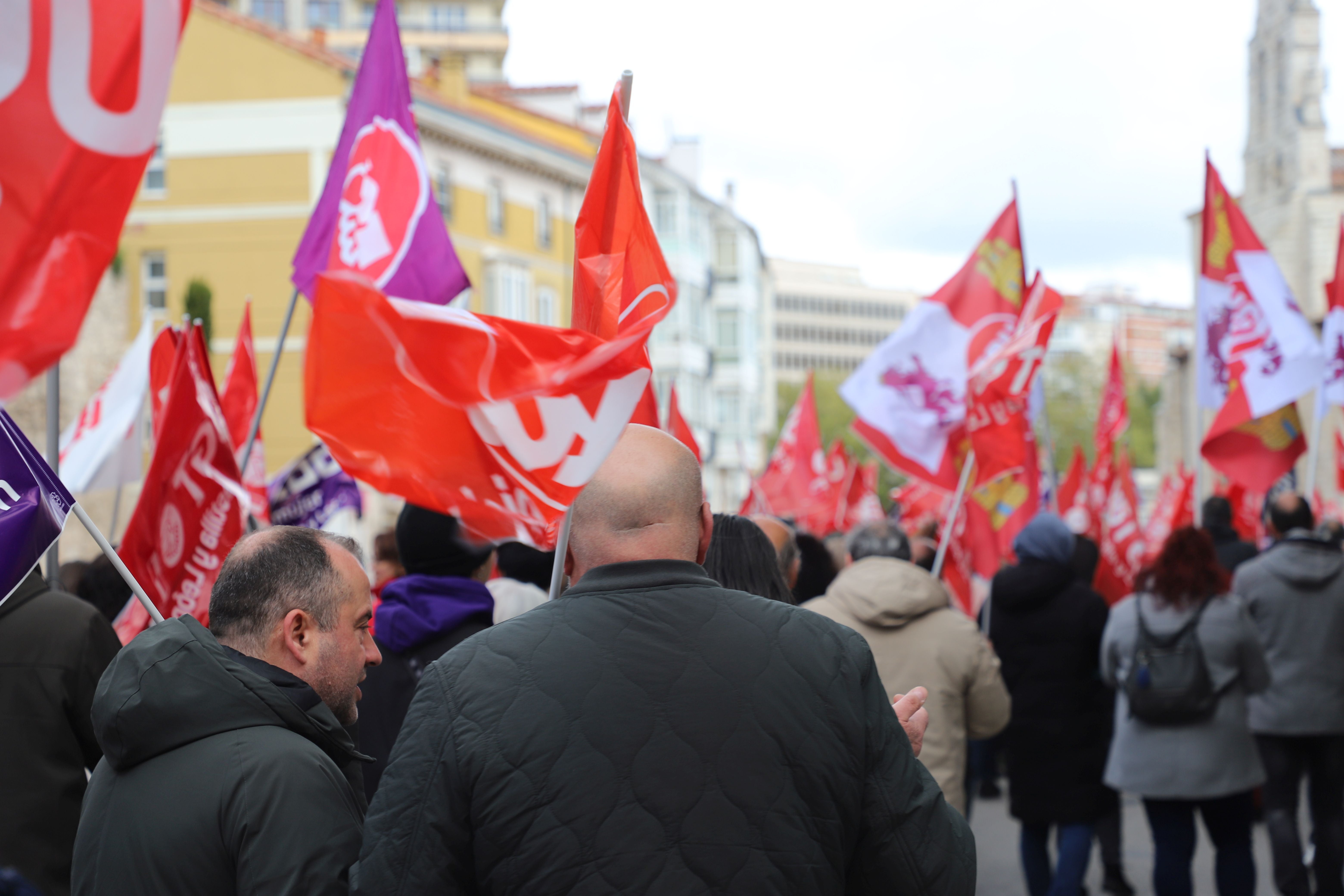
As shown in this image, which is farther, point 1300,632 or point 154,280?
point 154,280

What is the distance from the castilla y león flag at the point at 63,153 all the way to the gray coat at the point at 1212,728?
4747 mm

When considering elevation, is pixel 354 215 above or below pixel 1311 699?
above

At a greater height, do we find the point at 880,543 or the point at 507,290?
the point at 507,290

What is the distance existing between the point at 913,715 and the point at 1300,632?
503cm

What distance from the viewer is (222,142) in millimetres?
32812

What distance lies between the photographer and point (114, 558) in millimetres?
2809

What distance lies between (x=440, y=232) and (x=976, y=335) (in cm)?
A: 384

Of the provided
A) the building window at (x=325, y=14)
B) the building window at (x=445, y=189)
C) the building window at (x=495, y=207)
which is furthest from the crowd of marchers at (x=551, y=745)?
the building window at (x=325, y=14)

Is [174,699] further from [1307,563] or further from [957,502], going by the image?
[1307,563]

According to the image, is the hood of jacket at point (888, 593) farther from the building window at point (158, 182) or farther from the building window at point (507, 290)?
the building window at point (507, 290)

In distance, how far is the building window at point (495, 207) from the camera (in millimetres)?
38125

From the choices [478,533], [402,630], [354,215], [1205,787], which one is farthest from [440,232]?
[1205,787]

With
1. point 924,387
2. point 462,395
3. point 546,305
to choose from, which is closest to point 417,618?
point 462,395

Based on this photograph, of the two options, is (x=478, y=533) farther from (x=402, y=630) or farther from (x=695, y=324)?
(x=695, y=324)
